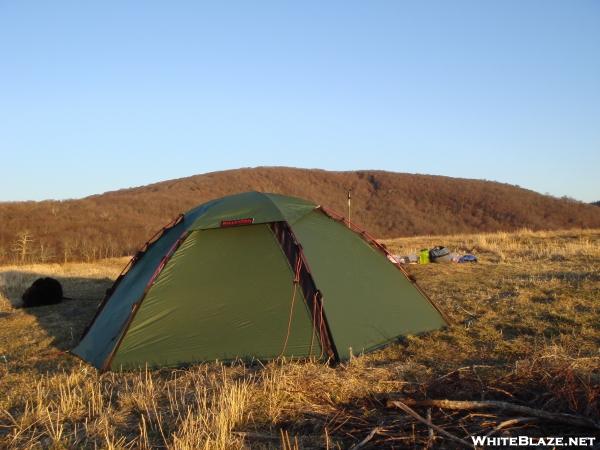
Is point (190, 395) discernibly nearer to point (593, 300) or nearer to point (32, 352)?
point (32, 352)

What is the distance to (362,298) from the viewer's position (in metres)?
7.26

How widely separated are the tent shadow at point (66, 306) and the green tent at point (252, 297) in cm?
108

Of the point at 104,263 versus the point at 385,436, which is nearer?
the point at 385,436

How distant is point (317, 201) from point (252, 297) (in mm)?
50022

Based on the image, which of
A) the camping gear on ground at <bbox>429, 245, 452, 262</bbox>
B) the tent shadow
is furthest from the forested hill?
the camping gear on ground at <bbox>429, 245, 452, 262</bbox>

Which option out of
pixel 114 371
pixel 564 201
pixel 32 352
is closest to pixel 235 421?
pixel 114 371

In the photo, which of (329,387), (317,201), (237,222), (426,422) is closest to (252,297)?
(237,222)

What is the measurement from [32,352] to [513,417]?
6542 millimetres

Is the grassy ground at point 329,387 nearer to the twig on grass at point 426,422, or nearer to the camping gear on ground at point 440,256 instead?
the twig on grass at point 426,422

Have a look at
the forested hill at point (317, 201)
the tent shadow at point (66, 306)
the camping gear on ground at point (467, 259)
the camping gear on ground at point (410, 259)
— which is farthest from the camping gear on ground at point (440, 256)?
the forested hill at point (317, 201)

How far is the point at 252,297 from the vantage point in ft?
22.4

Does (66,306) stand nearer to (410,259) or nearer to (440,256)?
(410,259)

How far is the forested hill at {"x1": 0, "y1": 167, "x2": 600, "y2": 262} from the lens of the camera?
36344 millimetres

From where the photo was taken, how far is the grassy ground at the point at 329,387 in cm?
383
